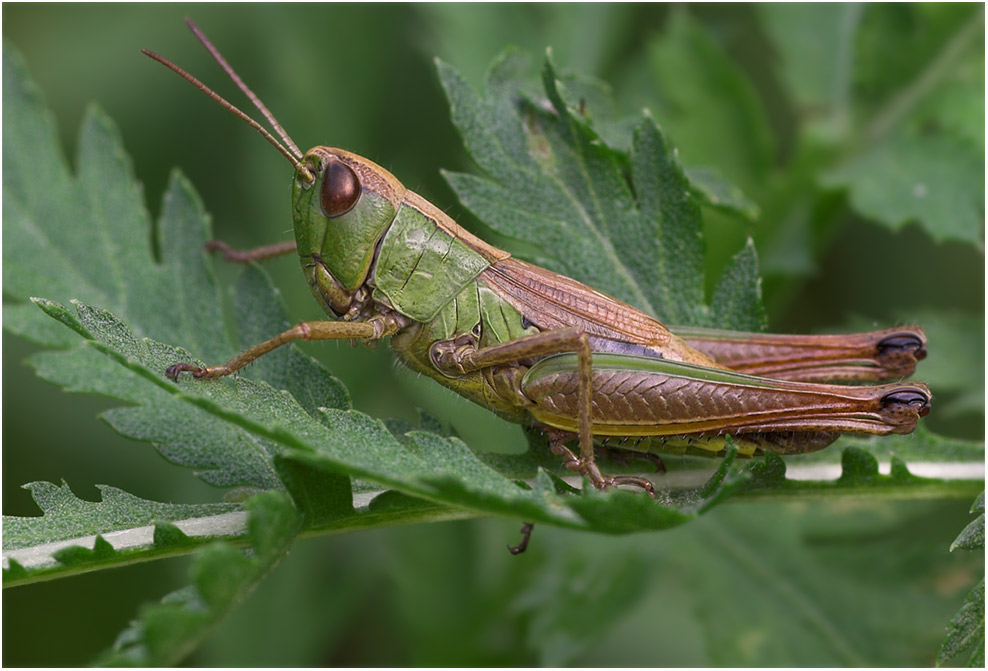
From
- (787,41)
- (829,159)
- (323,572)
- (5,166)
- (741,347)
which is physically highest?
(787,41)

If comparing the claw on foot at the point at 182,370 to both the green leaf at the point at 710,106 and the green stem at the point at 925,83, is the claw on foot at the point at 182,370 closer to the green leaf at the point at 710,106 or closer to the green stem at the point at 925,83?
the green leaf at the point at 710,106

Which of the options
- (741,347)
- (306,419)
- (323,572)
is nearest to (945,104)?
(741,347)

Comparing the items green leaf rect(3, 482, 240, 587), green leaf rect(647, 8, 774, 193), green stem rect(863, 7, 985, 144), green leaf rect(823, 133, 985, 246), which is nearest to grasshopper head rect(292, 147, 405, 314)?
green leaf rect(3, 482, 240, 587)

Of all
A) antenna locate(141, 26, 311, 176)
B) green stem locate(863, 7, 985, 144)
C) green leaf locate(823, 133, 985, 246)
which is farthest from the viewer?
green stem locate(863, 7, 985, 144)

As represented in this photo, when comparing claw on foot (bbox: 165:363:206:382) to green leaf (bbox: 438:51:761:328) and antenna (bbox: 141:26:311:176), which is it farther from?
green leaf (bbox: 438:51:761:328)

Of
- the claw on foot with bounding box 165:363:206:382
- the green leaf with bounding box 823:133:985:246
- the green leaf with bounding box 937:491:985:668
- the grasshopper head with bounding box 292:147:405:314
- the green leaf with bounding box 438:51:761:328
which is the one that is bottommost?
the claw on foot with bounding box 165:363:206:382

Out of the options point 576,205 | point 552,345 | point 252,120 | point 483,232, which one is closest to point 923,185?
point 576,205

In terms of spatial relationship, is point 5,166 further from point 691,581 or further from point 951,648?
point 951,648
